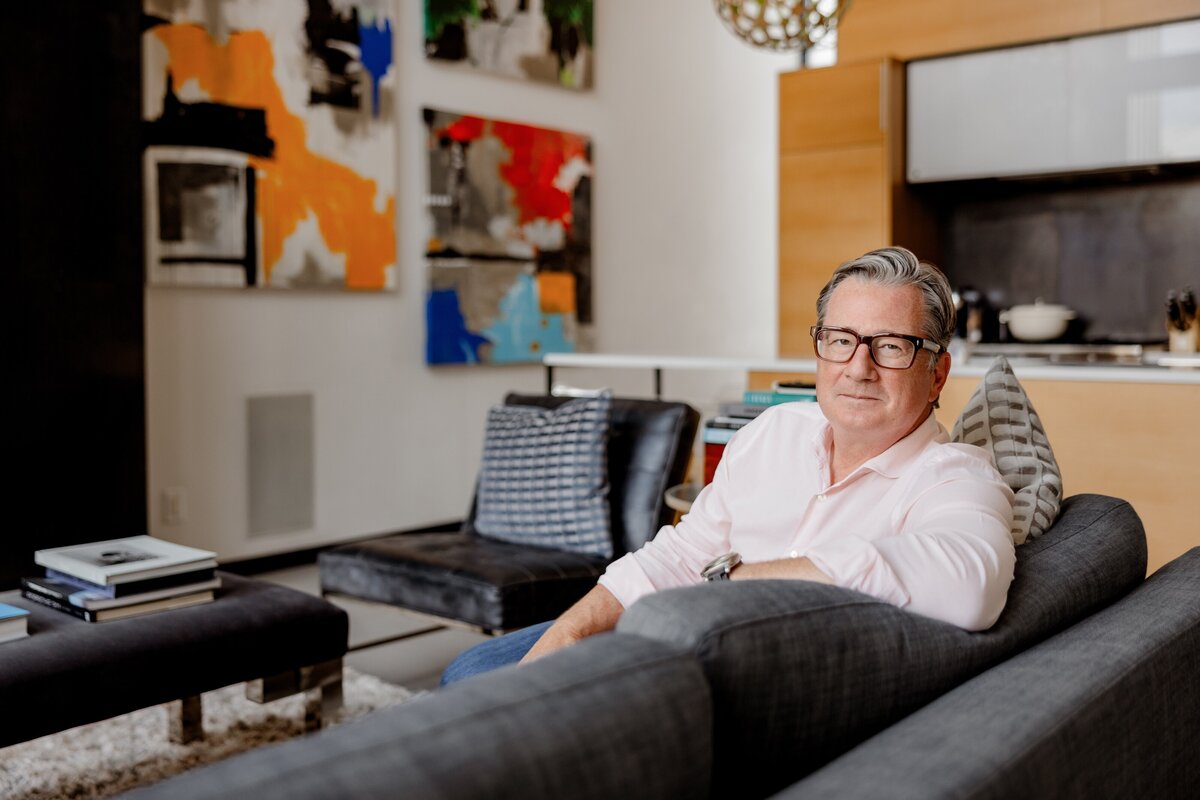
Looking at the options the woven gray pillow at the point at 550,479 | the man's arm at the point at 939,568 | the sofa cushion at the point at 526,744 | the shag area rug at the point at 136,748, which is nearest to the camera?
the sofa cushion at the point at 526,744

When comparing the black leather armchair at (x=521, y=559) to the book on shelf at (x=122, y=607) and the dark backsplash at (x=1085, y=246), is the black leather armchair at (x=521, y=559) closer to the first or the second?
the book on shelf at (x=122, y=607)

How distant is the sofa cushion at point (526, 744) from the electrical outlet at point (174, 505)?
3762mm

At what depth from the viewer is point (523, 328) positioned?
18.1ft

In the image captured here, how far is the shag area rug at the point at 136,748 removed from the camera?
2.27 metres

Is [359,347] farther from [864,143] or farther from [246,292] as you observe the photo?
[864,143]

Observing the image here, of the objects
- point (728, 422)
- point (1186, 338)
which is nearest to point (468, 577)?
point (728, 422)

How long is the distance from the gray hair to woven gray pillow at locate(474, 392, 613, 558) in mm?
1532

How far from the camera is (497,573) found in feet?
8.65

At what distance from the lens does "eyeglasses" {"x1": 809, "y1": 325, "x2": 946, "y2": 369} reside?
4.63 ft

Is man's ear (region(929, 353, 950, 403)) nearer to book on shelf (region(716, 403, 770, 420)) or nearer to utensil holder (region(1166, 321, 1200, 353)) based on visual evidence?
book on shelf (region(716, 403, 770, 420))

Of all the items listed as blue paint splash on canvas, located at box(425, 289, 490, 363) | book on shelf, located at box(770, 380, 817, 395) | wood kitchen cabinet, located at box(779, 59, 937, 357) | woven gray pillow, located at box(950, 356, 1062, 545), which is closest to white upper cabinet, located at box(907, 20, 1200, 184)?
wood kitchen cabinet, located at box(779, 59, 937, 357)

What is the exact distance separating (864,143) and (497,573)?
356 centimetres

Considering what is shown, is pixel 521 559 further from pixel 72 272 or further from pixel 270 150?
pixel 270 150

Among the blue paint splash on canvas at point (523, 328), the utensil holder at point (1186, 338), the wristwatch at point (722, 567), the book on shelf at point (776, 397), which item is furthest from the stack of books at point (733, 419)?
the utensil holder at point (1186, 338)
